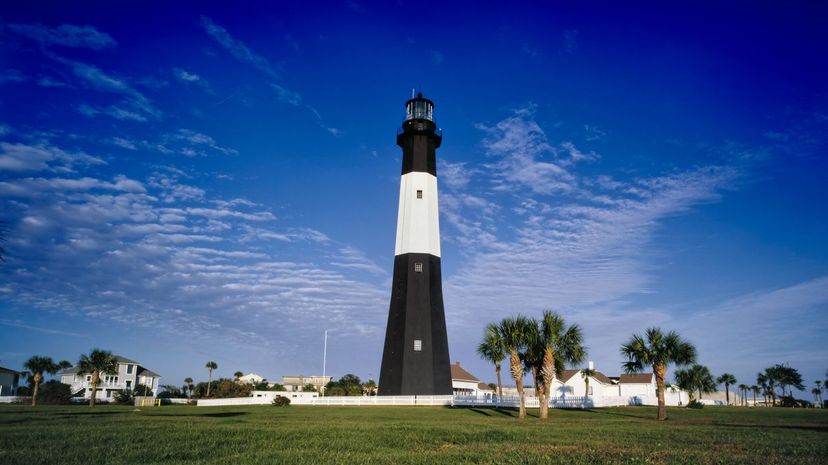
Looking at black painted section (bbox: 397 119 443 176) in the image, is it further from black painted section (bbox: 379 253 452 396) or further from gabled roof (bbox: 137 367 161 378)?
gabled roof (bbox: 137 367 161 378)

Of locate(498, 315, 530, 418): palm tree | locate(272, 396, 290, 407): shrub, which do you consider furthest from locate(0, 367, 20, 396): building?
locate(498, 315, 530, 418): palm tree

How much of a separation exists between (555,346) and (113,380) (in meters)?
73.7

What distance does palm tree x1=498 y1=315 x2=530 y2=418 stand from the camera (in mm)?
31719

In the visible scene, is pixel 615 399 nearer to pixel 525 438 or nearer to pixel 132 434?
pixel 525 438

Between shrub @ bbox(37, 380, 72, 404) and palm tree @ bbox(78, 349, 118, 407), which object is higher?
palm tree @ bbox(78, 349, 118, 407)

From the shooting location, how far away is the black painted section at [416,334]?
41.3 metres

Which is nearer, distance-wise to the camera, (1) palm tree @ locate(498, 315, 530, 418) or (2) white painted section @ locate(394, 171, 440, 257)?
(1) palm tree @ locate(498, 315, 530, 418)

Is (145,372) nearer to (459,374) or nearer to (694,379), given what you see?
(459,374)

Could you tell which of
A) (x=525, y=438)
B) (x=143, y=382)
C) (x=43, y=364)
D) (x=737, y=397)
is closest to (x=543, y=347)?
(x=525, y=438)

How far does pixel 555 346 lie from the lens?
31.7m

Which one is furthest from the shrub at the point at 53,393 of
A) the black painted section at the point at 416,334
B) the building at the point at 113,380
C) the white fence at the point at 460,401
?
the black painted section at the point at 416,334

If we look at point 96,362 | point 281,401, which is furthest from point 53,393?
point 281,401

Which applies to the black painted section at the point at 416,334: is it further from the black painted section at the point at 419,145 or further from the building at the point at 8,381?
the building at the point at 8,381

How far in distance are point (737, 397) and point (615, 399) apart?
68065mm
